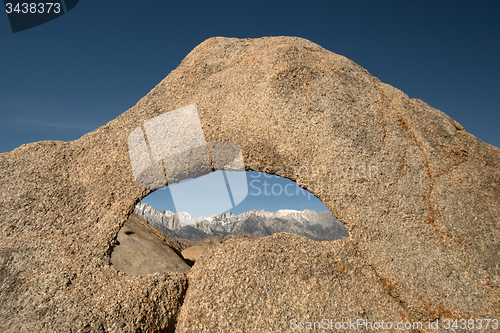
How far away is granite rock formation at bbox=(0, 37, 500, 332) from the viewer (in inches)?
143

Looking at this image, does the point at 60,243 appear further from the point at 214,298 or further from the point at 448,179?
the point at 448,179

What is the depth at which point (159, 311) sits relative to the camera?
366 cm

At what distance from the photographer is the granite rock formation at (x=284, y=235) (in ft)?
11.9

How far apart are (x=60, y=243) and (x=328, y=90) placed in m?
4.93

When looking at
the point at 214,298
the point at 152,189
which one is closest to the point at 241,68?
the point at 152,189

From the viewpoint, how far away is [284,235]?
4332mm
